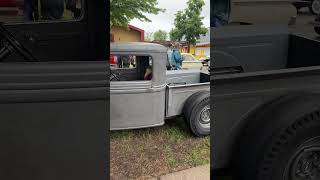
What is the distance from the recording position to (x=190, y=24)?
214 cm

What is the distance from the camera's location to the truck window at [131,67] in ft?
7.05

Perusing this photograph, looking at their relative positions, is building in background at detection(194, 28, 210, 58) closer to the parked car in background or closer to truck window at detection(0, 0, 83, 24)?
the parked car in background

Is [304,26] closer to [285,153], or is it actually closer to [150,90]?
[285,153]

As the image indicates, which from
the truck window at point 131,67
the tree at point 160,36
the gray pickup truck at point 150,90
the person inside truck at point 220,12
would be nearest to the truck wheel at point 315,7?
the person inside truck at point 220,12

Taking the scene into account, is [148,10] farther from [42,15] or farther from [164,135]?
[164,135]

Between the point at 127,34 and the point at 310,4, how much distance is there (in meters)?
0.93

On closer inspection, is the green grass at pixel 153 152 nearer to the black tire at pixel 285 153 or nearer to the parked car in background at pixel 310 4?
the black tire at pixel 285 153

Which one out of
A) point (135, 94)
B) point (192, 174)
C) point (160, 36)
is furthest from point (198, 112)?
point (160, 36)

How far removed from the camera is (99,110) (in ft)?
6.47

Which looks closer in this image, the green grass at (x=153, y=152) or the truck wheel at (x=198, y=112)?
the green grass at (x=153, y=152)

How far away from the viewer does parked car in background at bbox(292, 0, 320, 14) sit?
2.12 m

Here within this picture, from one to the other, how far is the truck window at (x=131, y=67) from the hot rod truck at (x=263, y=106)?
42cm

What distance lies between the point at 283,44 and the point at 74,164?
1163mm

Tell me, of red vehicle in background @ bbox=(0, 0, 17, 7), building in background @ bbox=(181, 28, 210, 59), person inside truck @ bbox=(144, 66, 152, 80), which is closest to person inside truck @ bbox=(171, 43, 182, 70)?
building in background @ bbox=(181, 28, 210, 59)
